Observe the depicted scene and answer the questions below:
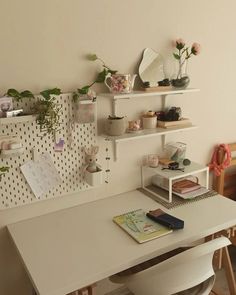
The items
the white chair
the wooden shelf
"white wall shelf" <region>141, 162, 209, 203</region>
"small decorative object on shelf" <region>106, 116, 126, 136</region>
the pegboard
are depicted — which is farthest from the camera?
"white wall shelf" <region>141, 162, 209, 203</region>

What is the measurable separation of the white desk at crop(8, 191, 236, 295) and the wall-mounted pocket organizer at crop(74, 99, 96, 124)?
462mm

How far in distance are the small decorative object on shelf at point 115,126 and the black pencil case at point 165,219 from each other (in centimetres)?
42

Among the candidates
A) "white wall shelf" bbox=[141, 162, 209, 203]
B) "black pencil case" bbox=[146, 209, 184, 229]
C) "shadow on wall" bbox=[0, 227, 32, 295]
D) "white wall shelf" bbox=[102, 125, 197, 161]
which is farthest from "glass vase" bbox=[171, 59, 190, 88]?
"shadow on wall" bbox=[0, 227, 32, 295]

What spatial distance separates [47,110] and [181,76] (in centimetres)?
82

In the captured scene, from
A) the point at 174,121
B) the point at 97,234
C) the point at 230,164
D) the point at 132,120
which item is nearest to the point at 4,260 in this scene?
the point at 97,234

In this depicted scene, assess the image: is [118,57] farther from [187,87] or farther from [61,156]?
[61,156]

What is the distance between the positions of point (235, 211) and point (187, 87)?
728 millimetres

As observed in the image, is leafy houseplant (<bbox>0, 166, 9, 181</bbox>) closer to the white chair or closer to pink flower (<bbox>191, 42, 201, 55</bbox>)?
the white chair

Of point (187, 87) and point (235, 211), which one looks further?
point (187, 87)

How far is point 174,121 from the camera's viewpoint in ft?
5.89

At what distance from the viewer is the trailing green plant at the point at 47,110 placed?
1435 mm

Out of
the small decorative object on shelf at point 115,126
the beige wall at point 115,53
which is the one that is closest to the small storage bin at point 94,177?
the beige wall at point 115,53

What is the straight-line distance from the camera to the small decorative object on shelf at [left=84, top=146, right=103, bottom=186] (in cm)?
165


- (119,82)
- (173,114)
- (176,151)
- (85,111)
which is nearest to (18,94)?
(85,111)
